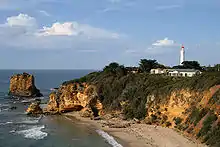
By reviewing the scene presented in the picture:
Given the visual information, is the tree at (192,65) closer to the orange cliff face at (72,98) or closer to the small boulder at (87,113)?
the orange cliff face at (72,98)

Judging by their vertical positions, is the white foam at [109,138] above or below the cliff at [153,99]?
below

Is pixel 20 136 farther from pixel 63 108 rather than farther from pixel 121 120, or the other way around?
Answer: pixel 63 108

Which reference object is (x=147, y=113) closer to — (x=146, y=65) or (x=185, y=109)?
(x=185, y=109)

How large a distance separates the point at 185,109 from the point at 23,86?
232ft

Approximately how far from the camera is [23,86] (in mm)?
99188

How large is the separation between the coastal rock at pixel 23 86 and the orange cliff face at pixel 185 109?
59.5m

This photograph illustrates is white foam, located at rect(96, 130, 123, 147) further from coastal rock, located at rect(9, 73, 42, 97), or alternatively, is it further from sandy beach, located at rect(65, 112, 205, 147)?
coastal rock, located at rect(9, 73, 42, 97)

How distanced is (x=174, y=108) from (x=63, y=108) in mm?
27043

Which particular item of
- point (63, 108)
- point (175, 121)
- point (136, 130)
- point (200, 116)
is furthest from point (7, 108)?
point (200, 116)

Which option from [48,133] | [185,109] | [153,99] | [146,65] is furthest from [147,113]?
[146,65]

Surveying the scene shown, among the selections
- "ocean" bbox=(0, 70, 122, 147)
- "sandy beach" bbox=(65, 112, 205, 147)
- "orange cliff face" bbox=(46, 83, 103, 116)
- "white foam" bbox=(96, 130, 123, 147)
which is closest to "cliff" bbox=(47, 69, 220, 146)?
"orange cliff face" bbox=(46, 83, 103, 116)

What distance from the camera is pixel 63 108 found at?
202 feet

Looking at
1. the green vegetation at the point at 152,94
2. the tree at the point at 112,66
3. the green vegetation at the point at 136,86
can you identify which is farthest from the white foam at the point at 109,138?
the tree at the point at 112,66

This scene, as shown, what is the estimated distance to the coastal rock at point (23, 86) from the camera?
9812 centimetres
